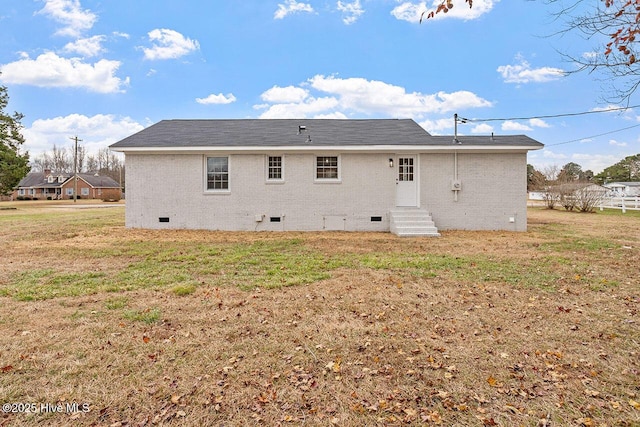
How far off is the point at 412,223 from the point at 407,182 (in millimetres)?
1684

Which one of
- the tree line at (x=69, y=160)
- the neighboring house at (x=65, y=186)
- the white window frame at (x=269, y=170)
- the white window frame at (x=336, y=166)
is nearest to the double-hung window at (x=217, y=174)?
the white window frame at (x=269, y=170)

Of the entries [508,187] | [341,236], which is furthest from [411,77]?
[341,236]

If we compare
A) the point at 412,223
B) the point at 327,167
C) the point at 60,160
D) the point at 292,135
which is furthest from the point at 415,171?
the point at 60,160

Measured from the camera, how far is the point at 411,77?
18.5 metres

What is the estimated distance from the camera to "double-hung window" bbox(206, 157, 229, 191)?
12.0 m

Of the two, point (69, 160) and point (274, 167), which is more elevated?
point (69, 160)

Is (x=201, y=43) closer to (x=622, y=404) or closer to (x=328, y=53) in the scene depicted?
(x=328, y=53)

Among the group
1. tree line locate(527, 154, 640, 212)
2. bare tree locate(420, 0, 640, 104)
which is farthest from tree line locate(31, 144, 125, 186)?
bare tree locate(420, 0, 640, 104)

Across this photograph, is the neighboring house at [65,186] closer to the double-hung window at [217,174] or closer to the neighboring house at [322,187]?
the neighboring house at [322,187]

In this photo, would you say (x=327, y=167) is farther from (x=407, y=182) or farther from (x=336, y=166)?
(x=407, y=182)

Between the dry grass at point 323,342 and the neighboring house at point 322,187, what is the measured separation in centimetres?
503

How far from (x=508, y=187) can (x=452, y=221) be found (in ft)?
7.55

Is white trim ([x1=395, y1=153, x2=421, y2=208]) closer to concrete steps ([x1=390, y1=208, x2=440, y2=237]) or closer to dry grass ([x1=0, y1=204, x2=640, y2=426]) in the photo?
concrete steps ([x1=390, y1=208, x2=440, y2=237])

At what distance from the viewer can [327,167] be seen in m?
11.9
